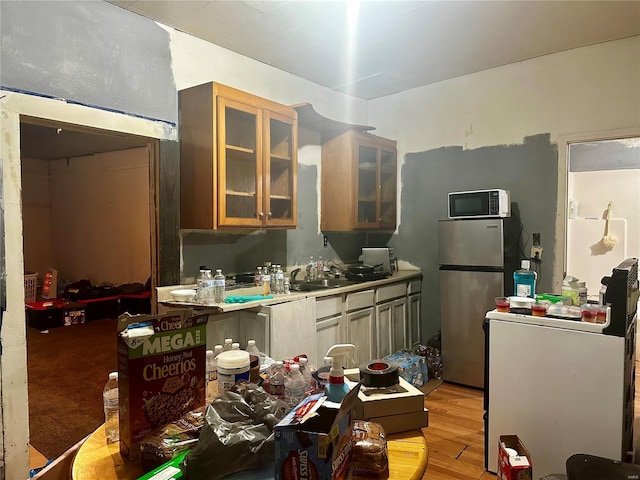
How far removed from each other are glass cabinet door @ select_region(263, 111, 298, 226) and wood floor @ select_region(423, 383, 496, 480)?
1.85 metres

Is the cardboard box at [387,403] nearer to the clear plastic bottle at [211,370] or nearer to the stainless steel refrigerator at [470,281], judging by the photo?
the clear plastic bottle at [211,370]

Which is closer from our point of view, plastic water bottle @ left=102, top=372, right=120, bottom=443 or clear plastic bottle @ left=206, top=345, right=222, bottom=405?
plastic water bottle @ left=102, top=372, right=120, bottom=443

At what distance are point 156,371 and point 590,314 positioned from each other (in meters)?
1.99

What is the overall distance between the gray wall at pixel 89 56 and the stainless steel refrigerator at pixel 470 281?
2.51 meters

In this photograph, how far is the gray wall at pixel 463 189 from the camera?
3.69 meters

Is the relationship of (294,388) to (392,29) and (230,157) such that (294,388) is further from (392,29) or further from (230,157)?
(392,29)

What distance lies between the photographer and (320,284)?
12.5 ft

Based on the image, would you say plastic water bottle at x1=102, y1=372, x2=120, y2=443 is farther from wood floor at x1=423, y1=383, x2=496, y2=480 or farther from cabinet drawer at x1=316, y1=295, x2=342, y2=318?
cabinet drawer at x1=316, y1=295, x2=342, y2=318

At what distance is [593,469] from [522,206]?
253cm

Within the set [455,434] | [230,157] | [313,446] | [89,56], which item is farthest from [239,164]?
[313,446]

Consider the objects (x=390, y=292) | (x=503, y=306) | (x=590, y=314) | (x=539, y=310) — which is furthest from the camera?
(x=390, y=292)

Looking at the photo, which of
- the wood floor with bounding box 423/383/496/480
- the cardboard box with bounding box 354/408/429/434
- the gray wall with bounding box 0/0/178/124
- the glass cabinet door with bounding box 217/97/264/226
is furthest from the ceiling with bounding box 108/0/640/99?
the wood floor with bounding box 423/383/496/480

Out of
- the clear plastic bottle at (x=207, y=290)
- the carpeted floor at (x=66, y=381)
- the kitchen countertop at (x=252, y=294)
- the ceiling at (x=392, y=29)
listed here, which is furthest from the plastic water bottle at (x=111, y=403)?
the ceiling at (x=392, y=29)

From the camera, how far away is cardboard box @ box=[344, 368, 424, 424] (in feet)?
4.04
